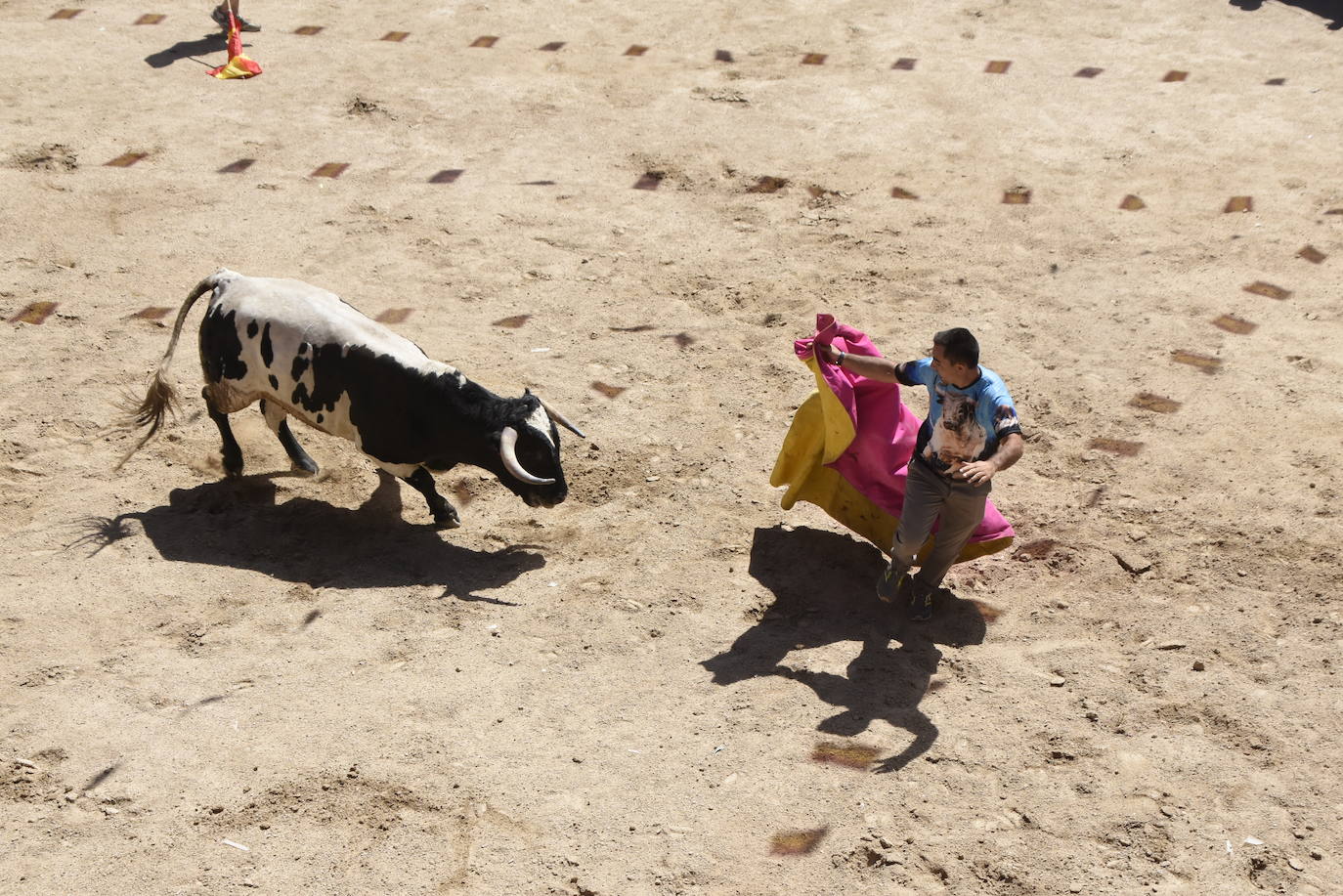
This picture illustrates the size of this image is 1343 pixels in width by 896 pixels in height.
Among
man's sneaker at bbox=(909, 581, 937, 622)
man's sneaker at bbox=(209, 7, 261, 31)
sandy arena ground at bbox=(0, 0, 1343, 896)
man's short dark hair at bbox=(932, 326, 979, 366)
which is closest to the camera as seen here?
sandy arena ground at bbox=(0, 0, 1343, 896)

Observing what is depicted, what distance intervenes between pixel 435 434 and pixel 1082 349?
3.99m

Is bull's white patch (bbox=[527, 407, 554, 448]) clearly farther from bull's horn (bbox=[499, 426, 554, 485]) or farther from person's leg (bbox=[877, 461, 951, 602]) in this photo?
person's leg (bbox=[877, 461, 951, 602])

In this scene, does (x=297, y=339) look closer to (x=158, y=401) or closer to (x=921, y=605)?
(x=158, y=401)

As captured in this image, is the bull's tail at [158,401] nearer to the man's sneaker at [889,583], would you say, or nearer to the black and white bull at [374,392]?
the black and white bull at [374,392]

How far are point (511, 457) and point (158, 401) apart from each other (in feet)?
7.09

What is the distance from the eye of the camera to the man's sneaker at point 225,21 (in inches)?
487

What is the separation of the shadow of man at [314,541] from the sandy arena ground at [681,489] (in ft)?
0.11

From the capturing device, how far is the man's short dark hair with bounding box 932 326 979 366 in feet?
16.1

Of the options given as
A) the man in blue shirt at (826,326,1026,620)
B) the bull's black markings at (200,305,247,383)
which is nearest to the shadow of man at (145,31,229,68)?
the bull's black markings at (200,305,247,383)

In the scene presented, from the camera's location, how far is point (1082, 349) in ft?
25.7

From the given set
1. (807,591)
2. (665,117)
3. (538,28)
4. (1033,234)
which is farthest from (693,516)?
(538,28)

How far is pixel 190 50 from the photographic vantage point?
40.5ft

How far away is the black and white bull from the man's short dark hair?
6.99 ft

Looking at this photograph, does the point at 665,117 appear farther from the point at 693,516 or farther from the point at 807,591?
the point at 807,591
